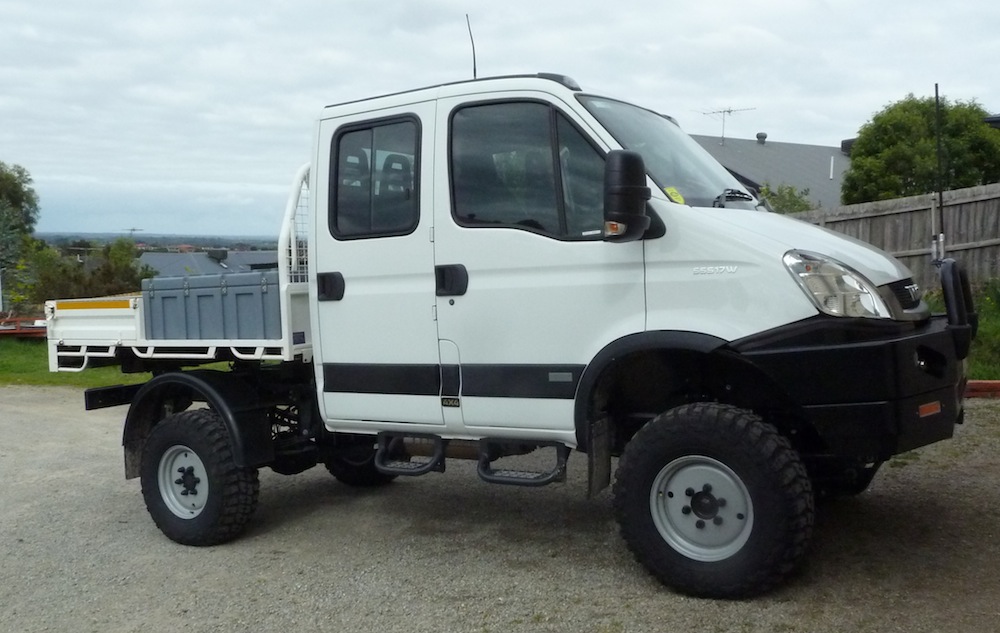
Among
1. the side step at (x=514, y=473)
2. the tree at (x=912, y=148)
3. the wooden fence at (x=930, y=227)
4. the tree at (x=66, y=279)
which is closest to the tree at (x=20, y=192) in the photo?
the tree at (x=66, y=279)

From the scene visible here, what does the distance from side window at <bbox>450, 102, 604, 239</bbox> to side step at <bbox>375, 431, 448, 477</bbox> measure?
4.24ft

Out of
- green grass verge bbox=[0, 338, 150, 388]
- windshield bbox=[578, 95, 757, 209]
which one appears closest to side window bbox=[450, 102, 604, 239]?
windshield bbox=[578, 95, 757, 209]

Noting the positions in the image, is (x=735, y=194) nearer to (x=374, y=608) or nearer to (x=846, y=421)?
(x=846, y=421)

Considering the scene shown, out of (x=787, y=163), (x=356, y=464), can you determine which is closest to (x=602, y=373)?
(x=356, y=464)

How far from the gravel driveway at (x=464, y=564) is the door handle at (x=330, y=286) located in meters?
1.54

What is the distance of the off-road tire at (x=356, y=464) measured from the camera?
6938mm

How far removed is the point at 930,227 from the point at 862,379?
8702 mm

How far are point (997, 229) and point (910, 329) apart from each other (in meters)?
8.06

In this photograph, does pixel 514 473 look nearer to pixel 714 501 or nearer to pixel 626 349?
pixel 626 349

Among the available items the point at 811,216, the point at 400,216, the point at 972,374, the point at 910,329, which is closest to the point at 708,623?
the point at 910,329

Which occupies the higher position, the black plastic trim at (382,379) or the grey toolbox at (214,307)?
the grey toolbox at (214,307)

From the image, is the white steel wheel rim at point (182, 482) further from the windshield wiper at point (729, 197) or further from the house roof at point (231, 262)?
the windshield wiper at point (729, 197)

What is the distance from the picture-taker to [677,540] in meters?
4.95

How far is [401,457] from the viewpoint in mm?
6121
